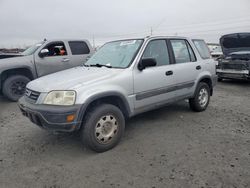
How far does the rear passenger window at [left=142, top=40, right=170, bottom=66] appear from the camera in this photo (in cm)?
382

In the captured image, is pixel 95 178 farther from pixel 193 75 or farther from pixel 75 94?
pixel 193 75

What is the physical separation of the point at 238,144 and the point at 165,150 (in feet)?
4.10

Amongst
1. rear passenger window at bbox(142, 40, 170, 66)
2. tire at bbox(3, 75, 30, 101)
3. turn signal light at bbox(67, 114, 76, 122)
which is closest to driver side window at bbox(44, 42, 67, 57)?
tire at bbox(3, 75, 30, 101)

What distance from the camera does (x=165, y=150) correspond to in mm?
3270

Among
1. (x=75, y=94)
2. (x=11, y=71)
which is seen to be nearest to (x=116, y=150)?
(x=75, y=94)

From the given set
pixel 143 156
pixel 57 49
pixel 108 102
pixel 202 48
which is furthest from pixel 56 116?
pixel 57 49

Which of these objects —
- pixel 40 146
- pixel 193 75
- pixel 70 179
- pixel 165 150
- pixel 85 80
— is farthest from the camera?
pixel 193 75

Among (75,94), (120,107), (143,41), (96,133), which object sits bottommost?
(96,133)

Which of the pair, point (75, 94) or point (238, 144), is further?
point (238, 144)

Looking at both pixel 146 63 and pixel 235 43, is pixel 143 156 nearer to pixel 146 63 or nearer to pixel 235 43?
pixel 146 63

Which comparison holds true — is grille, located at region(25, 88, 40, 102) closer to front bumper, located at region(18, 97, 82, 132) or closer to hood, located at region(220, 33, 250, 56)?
front bumper, located at region(18, 97, 82, 132)

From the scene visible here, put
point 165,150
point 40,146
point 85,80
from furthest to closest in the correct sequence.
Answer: point 40,146 < point 165,150 < point 85,80

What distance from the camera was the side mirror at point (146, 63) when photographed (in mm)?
3441

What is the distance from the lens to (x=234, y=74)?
861cm
